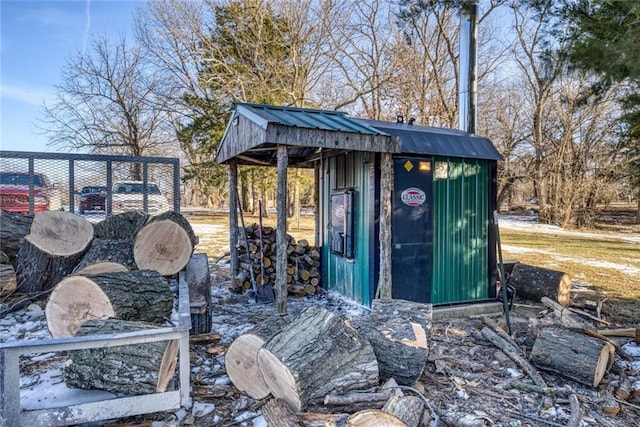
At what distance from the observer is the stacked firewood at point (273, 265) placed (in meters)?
6.48

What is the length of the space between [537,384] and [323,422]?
2046 mm

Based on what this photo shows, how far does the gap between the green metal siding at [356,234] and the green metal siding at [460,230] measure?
0.94 meters

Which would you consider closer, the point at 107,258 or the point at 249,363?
the point at 249,363

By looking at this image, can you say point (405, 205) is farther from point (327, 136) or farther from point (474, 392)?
point (474, 392)

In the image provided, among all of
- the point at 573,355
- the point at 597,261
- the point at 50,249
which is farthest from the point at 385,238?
the point at 597,261

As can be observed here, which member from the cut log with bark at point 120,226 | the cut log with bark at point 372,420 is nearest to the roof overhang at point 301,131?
the cut log with bark at point 120,226

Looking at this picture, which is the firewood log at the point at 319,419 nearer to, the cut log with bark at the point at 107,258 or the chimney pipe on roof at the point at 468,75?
the cut log with bark at the point at 107,258

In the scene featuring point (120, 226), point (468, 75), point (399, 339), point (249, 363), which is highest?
point (468, 75)

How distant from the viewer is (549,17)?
4.89 m

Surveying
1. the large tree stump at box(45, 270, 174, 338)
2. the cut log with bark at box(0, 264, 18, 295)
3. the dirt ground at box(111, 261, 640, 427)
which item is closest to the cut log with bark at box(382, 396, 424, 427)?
the dirt ground at box(111, 261, 640, 427)

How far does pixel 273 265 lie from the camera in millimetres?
6668

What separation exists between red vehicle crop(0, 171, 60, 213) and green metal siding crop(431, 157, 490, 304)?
5.83 meters

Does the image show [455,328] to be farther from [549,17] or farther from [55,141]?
[55,141]

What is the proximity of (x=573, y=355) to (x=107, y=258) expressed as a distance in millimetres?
4730
